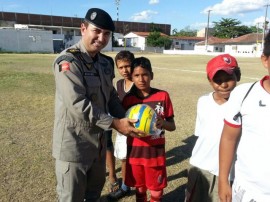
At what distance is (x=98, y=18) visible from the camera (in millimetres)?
2660

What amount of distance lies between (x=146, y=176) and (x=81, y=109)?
1265 mm

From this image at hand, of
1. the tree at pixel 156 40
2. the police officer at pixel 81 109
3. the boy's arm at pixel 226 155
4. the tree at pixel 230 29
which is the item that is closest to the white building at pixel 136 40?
the tree at pixel 156 40

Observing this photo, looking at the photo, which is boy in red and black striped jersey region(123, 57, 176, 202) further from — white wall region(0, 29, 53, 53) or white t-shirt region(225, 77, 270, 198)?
white wall region(0, 29, 53, 53)

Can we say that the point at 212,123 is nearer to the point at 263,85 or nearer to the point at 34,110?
the point at 263,85

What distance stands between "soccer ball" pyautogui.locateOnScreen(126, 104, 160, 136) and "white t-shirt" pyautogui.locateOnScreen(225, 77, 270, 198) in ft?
3.19

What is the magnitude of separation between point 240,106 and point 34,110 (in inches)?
295

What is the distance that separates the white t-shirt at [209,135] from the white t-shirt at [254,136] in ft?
2.76

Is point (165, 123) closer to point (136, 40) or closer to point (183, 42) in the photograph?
point (136, 40)

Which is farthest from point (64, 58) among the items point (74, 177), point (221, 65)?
point (221, 65)

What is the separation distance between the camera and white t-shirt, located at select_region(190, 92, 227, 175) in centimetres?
291

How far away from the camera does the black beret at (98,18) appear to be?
8.73 ft

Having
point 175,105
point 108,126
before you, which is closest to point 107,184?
point 108,126

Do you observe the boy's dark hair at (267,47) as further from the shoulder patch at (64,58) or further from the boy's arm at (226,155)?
the shoulder patch at (64,58)

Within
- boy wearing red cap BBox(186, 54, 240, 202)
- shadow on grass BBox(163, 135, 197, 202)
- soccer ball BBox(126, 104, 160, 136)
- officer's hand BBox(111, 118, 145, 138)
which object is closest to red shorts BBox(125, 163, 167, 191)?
boy wearing red cap BBox(186, 54, 240, 202)
